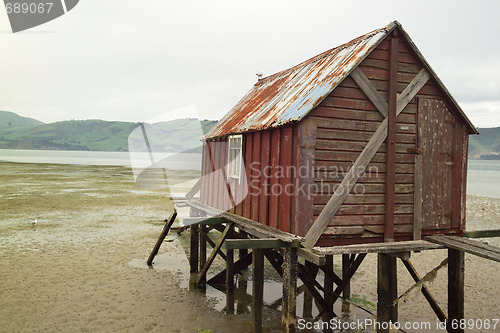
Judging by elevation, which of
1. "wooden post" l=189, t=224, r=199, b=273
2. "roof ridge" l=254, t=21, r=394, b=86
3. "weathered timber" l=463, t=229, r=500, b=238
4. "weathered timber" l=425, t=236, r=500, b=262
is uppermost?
"roof ridge" l=254, t=21, r=394, b=86

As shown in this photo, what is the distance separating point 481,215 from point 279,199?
23.7m

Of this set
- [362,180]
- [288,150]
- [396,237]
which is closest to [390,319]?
[396,237]

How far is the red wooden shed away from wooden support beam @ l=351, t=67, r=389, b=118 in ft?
0.06

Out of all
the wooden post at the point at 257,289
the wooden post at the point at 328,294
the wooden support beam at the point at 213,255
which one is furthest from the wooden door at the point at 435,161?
the wooden support beam at the point at 213,255

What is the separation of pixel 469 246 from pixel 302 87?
171 inches

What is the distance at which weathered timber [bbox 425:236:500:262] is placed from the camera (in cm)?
609

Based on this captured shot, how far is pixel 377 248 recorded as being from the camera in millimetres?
6609

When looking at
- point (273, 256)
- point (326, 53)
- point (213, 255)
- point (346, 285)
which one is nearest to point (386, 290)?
point (273, 256)

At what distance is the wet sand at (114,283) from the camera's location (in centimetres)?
841

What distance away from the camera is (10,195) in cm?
2712

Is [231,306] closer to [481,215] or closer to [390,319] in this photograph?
[390,319]

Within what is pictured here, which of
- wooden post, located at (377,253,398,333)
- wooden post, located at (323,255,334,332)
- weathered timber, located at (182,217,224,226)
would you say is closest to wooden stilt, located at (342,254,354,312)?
wooden post, located at (323,255,334,332)

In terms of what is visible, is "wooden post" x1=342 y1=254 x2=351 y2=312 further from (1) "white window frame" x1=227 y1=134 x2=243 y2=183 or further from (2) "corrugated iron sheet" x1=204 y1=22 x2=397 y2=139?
(2) "corrugated iron sheet" x1=204 y1=22 x2=397 y2=139

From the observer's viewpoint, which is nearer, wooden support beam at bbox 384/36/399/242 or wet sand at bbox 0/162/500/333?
wooden support beam at bbox 384/36/399/242
